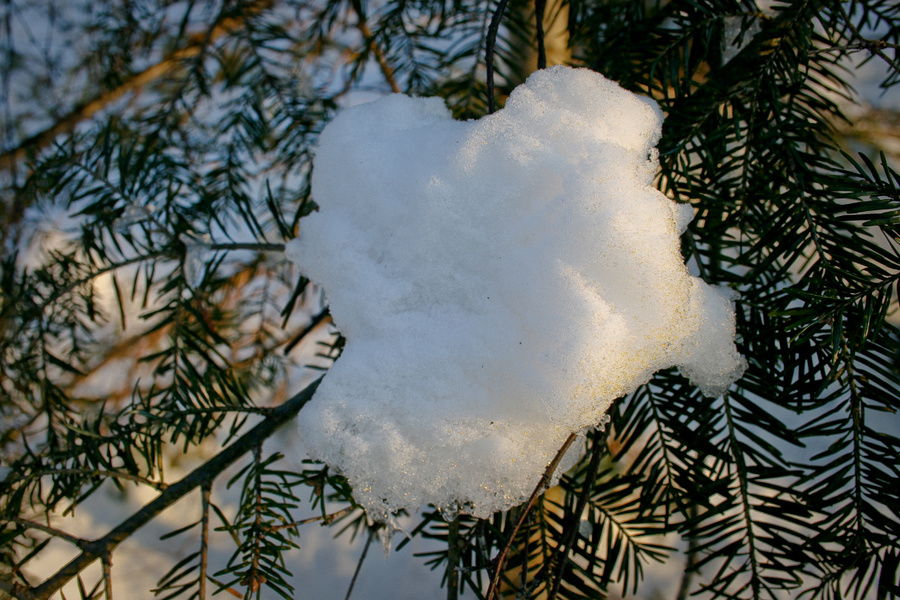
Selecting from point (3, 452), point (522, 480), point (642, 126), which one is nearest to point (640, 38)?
→ point (642, 126)

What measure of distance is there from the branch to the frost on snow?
0.16 meters

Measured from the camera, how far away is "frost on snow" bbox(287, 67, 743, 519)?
14.0 inches

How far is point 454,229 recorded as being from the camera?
0.39 m

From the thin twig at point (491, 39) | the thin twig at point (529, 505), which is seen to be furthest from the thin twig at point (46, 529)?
the thin twig at point (491, 39)

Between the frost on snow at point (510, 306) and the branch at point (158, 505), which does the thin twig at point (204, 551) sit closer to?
the branch at point (158, 505)

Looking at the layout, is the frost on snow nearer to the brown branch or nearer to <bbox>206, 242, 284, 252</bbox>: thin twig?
<bbox>206, 242, 284, 252</bbox>: thin twig

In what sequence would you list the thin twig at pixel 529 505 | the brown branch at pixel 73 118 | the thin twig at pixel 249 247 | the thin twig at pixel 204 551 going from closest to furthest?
the thin twig at pixel 529 505
the thin twig at pixel 204 551
the thin twig at pixel 249 247
the brown branch at pixel 73 118

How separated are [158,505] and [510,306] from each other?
1.37 ft

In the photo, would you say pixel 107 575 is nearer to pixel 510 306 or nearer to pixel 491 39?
pixel 510 306

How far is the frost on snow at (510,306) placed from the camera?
1.17 ft

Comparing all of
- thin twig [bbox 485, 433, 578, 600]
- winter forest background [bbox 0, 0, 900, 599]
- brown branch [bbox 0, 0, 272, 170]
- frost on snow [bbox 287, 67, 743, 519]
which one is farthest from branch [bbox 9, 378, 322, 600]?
brown branch [bbox 0, 0, 272, 170]

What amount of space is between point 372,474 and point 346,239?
20 centimetres

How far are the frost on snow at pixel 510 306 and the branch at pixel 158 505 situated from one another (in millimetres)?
164

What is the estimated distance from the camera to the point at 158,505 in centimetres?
48
